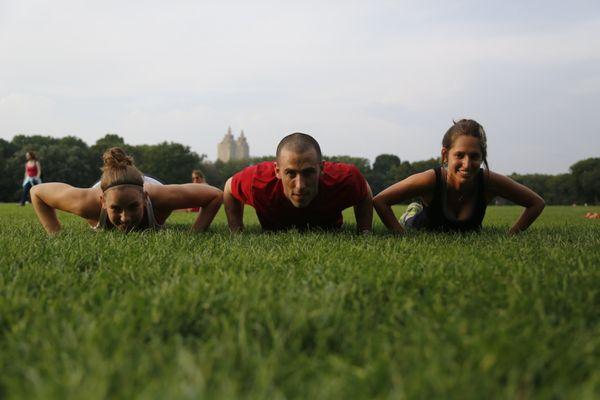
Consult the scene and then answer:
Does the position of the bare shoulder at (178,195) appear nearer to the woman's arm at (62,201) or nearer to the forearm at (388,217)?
the woman's arm at (62,201)

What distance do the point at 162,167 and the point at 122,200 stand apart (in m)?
85.9

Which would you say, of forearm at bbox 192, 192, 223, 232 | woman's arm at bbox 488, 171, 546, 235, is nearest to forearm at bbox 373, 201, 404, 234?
woman's arm at bbox 488, 171, 546, 235

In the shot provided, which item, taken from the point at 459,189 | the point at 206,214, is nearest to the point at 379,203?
the point at 459,189

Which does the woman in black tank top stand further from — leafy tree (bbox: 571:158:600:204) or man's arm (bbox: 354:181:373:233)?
leafy tree (bbox: 571:158:600:204)

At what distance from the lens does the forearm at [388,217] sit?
6.11m

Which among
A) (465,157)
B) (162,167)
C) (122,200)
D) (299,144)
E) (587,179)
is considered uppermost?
(162,167)

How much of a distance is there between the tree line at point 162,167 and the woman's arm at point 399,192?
66.5 metres

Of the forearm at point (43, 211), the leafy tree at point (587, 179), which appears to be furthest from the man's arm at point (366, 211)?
the leafy tree at point (587, 179)

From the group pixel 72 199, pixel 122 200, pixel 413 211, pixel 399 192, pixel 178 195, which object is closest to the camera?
pixel 122 200

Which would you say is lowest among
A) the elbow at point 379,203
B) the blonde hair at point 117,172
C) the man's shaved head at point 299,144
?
the elbow at point 379,203

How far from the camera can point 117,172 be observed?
5723mm

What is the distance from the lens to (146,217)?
19.9ft

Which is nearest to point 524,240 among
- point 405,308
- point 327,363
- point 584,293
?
point 584,293

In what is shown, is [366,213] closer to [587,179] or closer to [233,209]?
[233,209]
